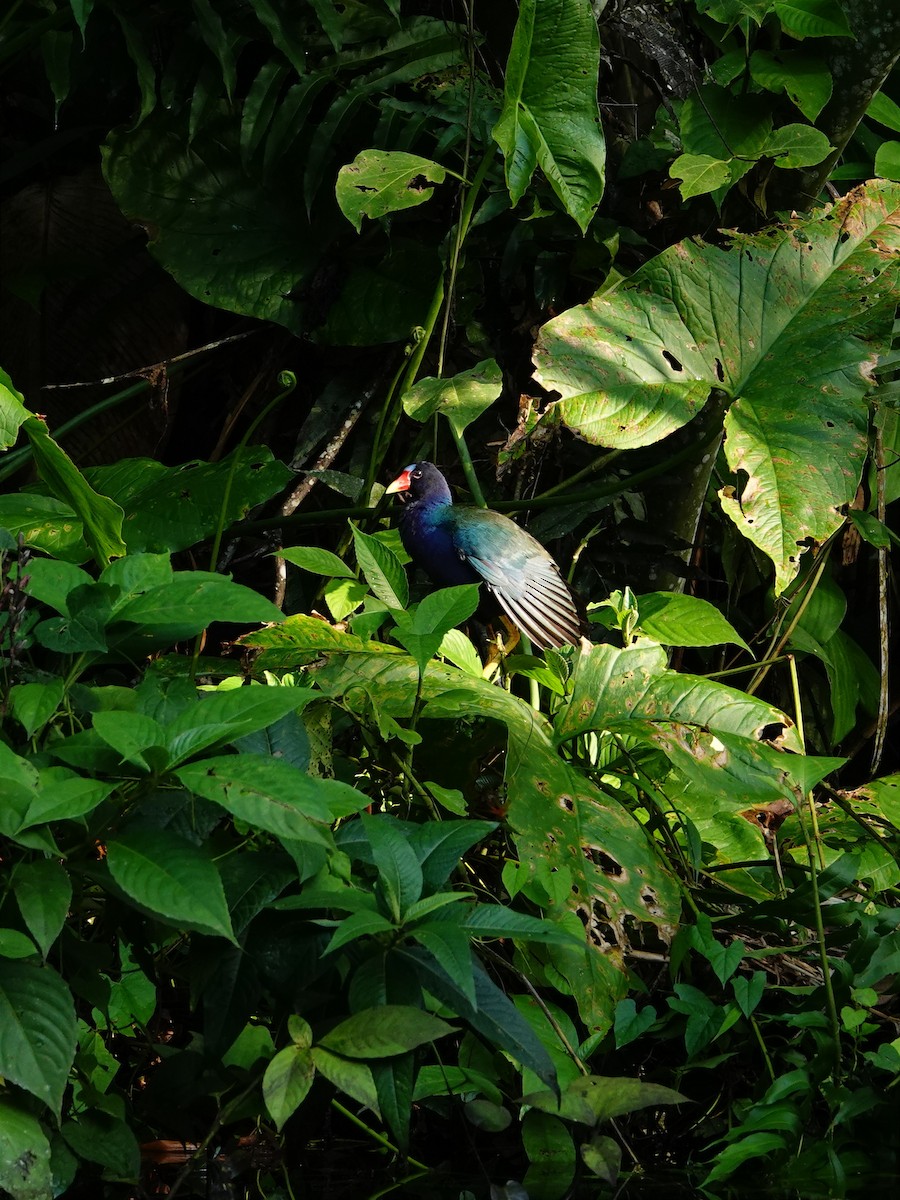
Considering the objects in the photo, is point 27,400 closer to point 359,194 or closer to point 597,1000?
point 359,194

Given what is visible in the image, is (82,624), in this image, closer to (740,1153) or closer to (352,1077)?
(352,1077)

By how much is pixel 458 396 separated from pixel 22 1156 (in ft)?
4.99

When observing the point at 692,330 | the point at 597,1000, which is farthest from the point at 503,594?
the point at 597,1000

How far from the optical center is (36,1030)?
0.98m

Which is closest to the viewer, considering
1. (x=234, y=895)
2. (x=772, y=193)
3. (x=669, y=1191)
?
(x=234, y=895)

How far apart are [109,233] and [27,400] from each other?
465 millimetres

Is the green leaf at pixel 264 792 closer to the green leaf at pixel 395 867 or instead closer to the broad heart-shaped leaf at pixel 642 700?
the green leaf at pixel 395 867

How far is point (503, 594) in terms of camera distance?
89.2 inches

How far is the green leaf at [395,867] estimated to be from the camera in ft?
3.51

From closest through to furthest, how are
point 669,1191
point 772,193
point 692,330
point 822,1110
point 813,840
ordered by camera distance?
point 669,1191 < point 822,1110 < point 813,840 < point 692,330 < point 772,193

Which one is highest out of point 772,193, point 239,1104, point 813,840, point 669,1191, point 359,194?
point 359,194

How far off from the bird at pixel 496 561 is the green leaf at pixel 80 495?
82 centimetres

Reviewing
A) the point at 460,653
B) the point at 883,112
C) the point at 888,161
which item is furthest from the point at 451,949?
the point at 883,112

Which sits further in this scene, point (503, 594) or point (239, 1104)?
point (503, 594)
